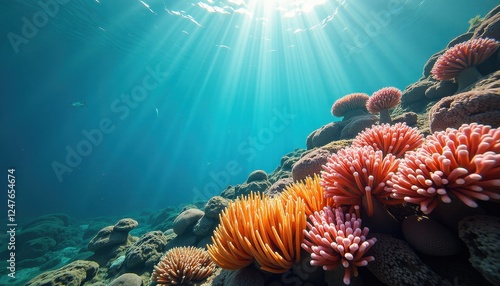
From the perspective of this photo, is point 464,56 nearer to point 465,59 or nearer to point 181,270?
point 465,59

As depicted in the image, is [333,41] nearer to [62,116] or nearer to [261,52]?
[261,52]

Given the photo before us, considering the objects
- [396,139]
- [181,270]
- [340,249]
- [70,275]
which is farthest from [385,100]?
[70,275]

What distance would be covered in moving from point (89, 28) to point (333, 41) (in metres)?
38.6

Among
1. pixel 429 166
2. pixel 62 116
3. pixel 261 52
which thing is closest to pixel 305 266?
pixel 429 166

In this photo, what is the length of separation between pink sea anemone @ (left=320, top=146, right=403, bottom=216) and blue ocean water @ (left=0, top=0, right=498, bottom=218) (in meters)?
24.0

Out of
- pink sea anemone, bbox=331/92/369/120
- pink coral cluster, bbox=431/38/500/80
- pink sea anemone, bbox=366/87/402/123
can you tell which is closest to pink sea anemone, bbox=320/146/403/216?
pink sea anemone, bbox=366/87/402/123

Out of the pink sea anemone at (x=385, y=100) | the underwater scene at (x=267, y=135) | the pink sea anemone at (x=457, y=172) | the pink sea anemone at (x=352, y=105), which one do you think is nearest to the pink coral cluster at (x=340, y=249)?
the underwater scene at (x=267, y=135)

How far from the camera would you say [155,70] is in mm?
41000

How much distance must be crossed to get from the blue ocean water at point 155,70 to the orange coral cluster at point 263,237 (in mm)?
23318

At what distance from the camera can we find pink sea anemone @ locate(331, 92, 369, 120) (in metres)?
7.35

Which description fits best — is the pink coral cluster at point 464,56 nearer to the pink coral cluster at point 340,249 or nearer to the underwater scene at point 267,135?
the underwater scene at point 267,135

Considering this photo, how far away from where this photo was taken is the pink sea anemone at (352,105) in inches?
289

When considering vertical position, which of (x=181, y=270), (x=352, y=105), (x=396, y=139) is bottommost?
(x=181, y=270)

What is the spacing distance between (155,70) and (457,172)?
4784cm
